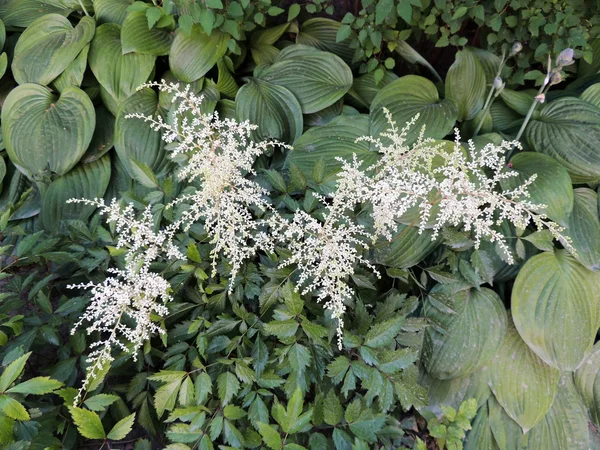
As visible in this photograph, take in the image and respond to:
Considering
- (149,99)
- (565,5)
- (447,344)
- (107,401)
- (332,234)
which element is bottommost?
(447,344)

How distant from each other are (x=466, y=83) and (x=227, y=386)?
1.56m

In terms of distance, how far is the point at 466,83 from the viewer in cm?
199

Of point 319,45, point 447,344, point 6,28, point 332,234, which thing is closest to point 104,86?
point 6,28

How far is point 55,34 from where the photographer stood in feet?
6.84

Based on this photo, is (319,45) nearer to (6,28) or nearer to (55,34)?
(55,34)

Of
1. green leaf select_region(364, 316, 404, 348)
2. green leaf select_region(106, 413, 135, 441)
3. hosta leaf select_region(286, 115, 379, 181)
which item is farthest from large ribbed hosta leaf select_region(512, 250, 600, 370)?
green leaf select_region(106, 413, 135, 441)

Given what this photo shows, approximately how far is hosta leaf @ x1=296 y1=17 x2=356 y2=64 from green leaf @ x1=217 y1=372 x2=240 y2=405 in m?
1.63

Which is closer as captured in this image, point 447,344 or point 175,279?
point 175,279

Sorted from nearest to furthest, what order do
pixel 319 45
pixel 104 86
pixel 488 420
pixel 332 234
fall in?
pixel 332 234 → pixel 488 420 → pixel 104 86 → pixel 319 45

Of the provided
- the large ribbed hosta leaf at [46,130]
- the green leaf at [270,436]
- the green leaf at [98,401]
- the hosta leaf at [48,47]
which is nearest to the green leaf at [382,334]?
the green leaf at [270,436]

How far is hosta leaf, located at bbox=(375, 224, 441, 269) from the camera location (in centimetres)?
165

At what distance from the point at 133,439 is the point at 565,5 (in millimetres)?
2310

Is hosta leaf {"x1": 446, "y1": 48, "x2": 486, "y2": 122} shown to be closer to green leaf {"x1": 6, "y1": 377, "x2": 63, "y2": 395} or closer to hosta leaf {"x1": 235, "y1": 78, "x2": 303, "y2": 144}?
hosta leaf {"x1": 235, "y1": 78, "x2": 303, "y2": 144}

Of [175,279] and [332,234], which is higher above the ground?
[332,234]
